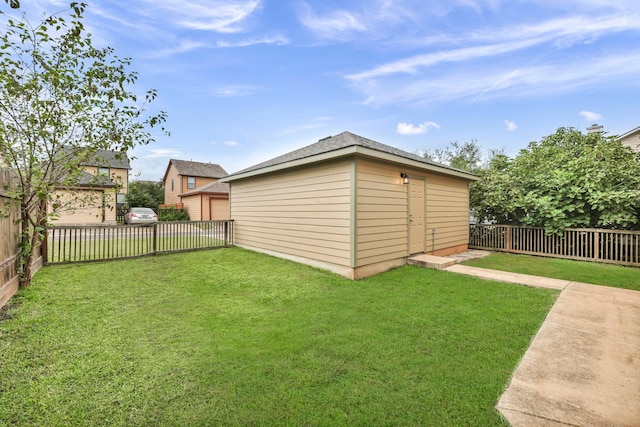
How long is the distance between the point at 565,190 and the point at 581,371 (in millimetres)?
7154

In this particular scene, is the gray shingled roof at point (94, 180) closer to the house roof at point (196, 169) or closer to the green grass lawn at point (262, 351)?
the green grass lawn at point (262, 351)

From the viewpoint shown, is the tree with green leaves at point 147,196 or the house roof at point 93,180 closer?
the house roof at point 93,180

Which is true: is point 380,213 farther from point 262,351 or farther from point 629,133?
point 629,133

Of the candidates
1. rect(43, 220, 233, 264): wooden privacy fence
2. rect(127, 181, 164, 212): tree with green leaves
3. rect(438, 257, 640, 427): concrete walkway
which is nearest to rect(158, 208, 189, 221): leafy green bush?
rect(127, 181, 164, 212): tree with green leaves

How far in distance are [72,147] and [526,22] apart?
33.9ft

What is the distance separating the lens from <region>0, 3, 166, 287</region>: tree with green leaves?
357 cm

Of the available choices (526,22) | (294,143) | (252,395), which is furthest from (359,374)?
(294,143)

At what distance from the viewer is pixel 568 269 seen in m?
6.26

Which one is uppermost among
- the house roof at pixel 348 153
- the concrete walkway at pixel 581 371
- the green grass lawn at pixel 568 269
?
the house roof at pixel 348 153

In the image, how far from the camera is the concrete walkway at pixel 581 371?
1791 mm

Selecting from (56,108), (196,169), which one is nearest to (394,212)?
(56,108)

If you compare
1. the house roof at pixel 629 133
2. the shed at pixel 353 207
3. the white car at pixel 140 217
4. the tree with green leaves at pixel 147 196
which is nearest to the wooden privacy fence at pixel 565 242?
the shed at pixel 353 207

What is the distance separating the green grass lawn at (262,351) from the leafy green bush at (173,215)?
15.8m

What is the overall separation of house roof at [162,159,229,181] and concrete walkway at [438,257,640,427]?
2505 cm
